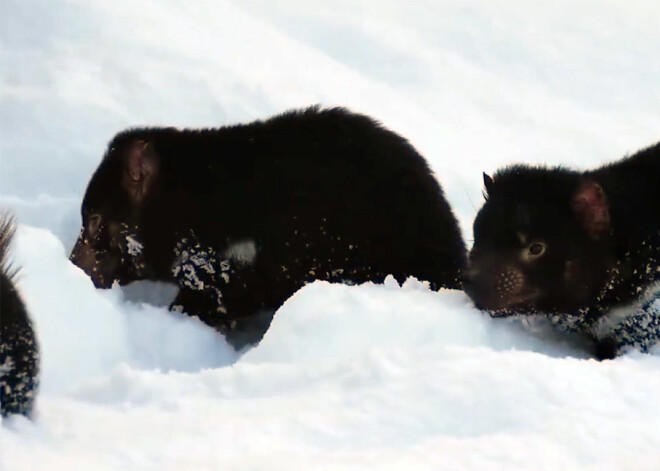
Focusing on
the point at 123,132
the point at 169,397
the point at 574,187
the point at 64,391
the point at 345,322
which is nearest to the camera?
the point at 169,397

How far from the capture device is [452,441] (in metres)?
→ 2.79

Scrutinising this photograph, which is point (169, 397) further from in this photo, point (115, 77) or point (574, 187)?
point (115, 77)

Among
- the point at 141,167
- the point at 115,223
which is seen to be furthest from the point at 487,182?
the point at 115,223

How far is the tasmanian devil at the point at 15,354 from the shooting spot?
2.89 m

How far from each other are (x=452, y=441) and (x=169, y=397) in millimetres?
791

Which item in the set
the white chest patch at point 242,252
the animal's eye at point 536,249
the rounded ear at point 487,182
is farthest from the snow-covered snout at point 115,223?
the animal's eye at point 536,249

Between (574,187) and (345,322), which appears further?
(574,187)

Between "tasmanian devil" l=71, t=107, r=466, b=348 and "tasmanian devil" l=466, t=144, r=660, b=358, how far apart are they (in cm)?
58

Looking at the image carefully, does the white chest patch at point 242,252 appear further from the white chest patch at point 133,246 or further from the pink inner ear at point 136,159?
the pink inner ear at point 136,159

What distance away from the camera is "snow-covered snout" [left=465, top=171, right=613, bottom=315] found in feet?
A: 15.3

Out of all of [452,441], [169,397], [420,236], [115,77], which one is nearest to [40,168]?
[115,77]

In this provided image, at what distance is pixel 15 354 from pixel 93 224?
270 centimetres

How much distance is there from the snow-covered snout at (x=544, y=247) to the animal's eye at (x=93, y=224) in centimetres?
196

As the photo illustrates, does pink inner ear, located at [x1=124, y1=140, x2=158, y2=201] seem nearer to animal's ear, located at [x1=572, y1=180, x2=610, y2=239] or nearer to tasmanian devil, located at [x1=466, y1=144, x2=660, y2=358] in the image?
tasmanian devil, located at [x1=466, y1=144, x2=660, y2=358]
